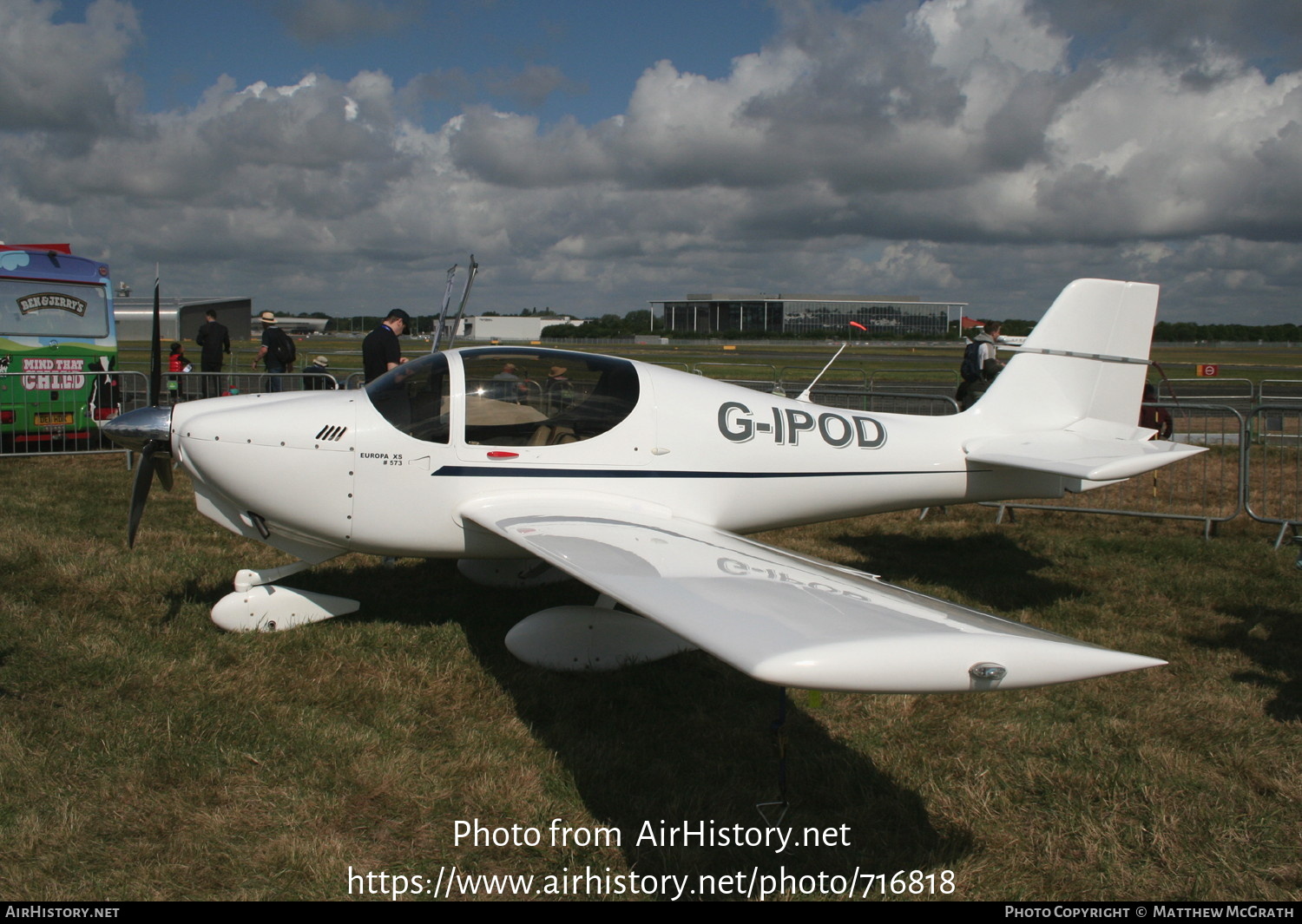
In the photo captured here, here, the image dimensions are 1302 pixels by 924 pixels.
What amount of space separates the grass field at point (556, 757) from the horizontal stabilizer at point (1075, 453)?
110 centimetres

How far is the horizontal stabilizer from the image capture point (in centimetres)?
534

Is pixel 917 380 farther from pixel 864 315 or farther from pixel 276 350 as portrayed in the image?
pixel 276 350

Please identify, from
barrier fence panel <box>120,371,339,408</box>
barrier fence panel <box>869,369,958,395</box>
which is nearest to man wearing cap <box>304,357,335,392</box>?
barrier fence panel <box>120,371,339,408</box>

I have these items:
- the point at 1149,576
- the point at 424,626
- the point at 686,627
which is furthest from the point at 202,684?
the point at 1149,576

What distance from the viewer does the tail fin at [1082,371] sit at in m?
6.33

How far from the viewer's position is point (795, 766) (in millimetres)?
3879

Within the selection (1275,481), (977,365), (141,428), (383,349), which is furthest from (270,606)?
(1275,481)

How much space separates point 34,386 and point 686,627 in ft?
40.4

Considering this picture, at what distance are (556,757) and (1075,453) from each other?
3.99 metres

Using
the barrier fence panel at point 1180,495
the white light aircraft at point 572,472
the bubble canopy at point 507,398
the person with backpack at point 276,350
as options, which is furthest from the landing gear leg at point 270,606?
the person with backpack at point 276,350

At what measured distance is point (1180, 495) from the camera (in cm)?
1000

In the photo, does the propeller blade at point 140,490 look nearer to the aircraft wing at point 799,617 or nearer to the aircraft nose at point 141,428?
the aircraft nose at point 141,428

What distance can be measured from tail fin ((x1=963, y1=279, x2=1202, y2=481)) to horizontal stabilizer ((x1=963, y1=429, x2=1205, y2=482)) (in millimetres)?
101

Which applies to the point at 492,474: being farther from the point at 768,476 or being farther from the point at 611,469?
the point at 768,476
